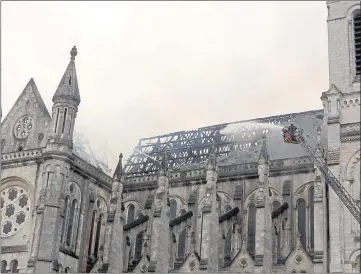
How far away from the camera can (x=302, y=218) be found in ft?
143

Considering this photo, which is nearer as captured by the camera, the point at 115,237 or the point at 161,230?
the point at 161,230

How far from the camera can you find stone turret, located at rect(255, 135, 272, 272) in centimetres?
3853

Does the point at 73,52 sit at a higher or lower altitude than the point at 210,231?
higher

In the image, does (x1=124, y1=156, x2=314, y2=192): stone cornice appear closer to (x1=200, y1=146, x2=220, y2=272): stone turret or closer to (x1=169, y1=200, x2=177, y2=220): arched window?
(x1=169, y1=200, x2=177, y2=220): arched window

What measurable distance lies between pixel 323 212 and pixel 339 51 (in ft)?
37.8

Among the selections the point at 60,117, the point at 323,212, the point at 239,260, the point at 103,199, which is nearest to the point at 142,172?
the point at 103,199

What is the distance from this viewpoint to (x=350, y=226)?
35.5 m

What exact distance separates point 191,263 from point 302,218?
8.83 meters

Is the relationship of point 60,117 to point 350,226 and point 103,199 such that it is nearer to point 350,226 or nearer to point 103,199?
point 103,199

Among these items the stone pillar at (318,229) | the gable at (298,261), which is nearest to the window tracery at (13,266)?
the gable at (298,261)

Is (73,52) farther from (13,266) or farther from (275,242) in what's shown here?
(275,242)

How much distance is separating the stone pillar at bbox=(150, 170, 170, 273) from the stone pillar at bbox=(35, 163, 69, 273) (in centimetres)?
671

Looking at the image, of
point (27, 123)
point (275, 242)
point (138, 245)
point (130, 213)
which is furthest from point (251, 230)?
point (27, 123)

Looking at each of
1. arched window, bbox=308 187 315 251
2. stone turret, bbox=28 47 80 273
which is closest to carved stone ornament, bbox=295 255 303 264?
arched window, bbox=308 187 315 251
